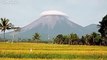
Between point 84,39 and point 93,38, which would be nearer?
point 93,38

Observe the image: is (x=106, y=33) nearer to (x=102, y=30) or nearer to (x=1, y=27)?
(x=102, y=30)

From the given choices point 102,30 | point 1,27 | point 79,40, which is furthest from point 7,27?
point 79,40

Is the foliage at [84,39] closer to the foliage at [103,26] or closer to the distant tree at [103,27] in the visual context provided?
the distant tree at [103,27]

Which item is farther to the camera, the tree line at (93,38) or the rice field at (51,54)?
the tree line at (93,38)

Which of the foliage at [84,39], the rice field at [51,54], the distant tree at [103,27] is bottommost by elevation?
the rice field at [51,54]

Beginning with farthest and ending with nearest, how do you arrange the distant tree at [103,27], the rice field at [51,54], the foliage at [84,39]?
the foliage at [84,39]
the distant tree at [103,27]
the rice field at [51,54]

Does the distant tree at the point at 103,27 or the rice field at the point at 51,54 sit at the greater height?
the distant tree at the point at 103,27

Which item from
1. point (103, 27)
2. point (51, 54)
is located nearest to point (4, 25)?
point (103, 27)

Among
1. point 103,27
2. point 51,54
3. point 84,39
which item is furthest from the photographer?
point 84,39

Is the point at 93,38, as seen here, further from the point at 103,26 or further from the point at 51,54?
the point at 51,54

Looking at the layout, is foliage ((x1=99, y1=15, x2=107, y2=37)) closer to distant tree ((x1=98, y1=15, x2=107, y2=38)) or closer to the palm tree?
distant tree ((x1=98, y1=15, x2=107, y2=38))

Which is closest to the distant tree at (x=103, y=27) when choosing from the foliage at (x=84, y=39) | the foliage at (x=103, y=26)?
the foliage at (x=103, y=26)

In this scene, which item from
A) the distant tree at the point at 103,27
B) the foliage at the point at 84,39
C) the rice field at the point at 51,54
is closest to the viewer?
the rice field at the point at 51,54

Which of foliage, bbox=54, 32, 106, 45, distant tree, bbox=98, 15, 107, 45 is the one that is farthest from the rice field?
foliage, bbox=54, 32, 106, 45
